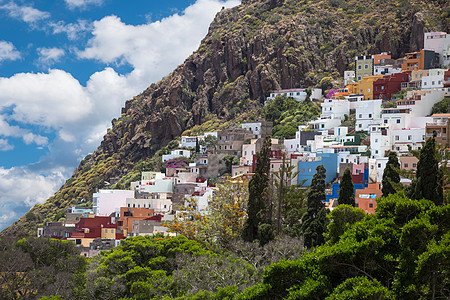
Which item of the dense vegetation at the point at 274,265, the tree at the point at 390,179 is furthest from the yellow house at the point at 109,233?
the tree at the point at 390,179

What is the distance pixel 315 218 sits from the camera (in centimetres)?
3534

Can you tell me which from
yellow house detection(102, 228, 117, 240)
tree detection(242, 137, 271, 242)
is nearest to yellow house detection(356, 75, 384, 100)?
yellow house detection(102, 228, 117, 240)

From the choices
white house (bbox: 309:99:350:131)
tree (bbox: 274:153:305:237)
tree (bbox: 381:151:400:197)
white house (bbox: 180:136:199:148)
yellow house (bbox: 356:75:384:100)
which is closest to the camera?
tree (bbox: 274:153:305:237)

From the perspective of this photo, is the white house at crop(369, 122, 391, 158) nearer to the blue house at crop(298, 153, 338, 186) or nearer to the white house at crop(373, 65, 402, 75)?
the blue house at crop(298, 153, 338, 186)

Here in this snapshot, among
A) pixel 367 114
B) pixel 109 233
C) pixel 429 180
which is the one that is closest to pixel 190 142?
pixel 367 114

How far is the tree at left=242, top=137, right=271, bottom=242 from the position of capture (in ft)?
121

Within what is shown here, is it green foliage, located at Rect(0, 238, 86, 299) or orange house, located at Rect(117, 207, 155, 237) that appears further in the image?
orange house, located at Rect(117, 207, 155, 237)

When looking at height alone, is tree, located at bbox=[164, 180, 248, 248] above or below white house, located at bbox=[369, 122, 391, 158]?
below

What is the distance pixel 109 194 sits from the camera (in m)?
70.3

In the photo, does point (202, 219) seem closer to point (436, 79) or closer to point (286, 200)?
point (286, 200)

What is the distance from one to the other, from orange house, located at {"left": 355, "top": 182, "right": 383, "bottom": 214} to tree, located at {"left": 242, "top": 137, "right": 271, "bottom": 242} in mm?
12011

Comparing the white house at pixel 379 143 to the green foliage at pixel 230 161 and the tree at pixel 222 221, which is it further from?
the tree at pixel 222 221

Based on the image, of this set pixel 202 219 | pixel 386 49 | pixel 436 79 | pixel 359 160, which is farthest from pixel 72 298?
pixel 386 49

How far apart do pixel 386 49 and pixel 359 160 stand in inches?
1627
